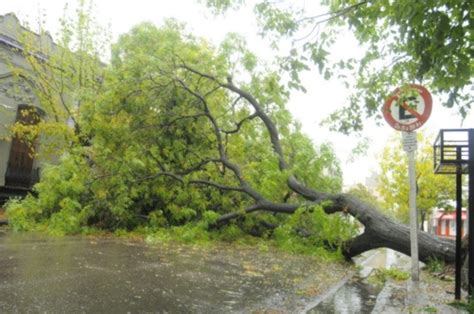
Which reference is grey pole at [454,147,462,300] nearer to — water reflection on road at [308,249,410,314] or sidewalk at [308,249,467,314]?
sidewalk at [308,249,467,314]

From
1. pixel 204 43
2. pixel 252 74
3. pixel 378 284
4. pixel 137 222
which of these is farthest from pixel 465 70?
pixel 204 43

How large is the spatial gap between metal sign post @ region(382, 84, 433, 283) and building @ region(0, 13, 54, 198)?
658 inches

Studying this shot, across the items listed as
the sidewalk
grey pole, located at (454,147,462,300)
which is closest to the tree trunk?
the sidewalk

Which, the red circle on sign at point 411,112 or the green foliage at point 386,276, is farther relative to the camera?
the green foliage at point 386,276

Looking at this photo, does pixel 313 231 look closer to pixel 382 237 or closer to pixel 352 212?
pixel 352 212

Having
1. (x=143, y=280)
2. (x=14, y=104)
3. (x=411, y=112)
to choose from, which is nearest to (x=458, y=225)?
(x=411, y=112)

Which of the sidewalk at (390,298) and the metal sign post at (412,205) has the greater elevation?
the metal sign post at (412,205)

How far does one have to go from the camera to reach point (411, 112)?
5.58 metres

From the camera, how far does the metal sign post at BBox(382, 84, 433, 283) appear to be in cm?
541

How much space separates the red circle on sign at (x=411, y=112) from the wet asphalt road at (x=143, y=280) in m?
2.44

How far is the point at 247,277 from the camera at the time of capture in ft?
19.4

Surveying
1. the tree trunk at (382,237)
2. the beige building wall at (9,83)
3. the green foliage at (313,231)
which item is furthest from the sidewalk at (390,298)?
the beige building wall at (9,83)

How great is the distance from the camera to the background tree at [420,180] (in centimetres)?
2652

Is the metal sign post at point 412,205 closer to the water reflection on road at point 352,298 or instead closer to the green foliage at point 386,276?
the water reflection on road at point 352,298
